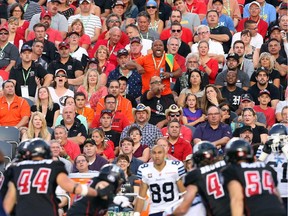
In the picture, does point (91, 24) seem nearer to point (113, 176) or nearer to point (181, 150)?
point (181, 150)

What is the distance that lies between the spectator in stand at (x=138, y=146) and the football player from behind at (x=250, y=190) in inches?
196

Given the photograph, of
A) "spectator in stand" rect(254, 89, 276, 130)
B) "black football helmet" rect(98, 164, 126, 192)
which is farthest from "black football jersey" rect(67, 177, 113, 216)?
"spectator in stand" rect(254, 89, 276, 130)

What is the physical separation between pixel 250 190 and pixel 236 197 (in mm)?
191

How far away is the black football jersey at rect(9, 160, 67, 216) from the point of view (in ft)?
45.9

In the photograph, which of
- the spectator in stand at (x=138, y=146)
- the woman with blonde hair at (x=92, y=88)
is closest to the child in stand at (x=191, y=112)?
the spectator in stand at (x=138, y=146)

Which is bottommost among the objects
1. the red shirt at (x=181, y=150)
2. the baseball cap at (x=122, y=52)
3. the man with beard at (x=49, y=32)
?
the red shirt at (x=181, y=150)

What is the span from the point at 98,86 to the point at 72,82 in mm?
579

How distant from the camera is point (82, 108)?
19.7m

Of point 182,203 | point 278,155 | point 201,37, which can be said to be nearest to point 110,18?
point 201,37

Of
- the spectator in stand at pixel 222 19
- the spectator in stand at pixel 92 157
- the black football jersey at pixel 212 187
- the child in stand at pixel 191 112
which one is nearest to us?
the black football jersey at pixel 212 187

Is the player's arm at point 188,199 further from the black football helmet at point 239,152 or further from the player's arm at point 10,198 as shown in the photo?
the player's arm at point 10,198

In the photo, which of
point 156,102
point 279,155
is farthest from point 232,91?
point 279,155

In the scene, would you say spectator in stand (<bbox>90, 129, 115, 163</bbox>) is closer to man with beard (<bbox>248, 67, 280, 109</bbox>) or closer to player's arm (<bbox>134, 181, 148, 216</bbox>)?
player's arm (<bbox>134, 181, 148, 216</bbox>)

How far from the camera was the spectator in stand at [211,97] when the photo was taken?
19.4m
